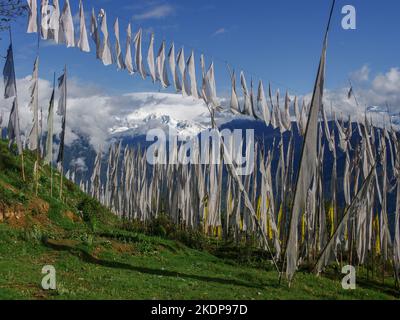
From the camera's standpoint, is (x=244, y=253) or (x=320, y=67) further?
(x=244, y=253)

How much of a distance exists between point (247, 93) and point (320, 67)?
465cm

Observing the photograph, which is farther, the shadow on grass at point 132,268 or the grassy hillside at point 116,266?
the shadow on grass at point 132,268

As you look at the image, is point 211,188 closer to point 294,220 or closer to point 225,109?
point 225,109

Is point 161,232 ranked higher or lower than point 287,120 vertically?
lower

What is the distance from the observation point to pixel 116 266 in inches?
640

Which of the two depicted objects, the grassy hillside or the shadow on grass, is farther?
the shadow on grass

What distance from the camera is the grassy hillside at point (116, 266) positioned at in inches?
495

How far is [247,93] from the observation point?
1705 cm

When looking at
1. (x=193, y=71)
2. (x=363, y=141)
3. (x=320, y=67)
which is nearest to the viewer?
(x=320, y=67)

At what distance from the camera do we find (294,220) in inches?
527

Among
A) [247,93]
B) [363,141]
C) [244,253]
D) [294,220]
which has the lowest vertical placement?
[244,253]

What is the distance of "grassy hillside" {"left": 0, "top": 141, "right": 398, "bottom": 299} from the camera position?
12570 millimetres
